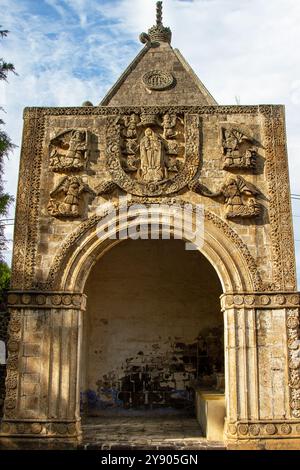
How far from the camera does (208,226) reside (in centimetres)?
974

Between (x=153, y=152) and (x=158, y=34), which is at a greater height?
(x=158, y=34)

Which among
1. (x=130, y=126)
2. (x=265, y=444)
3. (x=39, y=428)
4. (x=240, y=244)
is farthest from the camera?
(x=130, y=126)

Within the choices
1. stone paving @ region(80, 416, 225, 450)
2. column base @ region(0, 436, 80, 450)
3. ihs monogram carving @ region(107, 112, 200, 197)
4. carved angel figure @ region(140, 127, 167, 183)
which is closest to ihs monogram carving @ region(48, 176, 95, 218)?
ihs monogram carving @ region(107, 112, 200, 197)

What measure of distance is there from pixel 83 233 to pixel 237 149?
3.34 meters

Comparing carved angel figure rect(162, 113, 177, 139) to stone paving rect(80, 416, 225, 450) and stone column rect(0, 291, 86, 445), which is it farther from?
stone paving rect(80, 416, 225, 450)

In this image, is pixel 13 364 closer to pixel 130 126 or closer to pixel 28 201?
pixel 28 201

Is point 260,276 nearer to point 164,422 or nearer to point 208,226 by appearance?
point 208,226

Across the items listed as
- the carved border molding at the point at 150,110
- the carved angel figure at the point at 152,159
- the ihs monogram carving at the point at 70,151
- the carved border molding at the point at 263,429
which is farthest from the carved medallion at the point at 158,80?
the carved border molding at the point at 263,429

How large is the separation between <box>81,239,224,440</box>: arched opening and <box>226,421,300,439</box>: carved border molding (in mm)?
3617

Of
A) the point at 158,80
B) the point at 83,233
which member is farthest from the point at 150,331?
the point at 158,80

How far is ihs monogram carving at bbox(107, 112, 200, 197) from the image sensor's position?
995 cm

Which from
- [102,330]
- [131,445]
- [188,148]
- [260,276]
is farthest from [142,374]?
[188,148]

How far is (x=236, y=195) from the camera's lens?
9789 mm

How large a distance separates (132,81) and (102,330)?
602 cm
